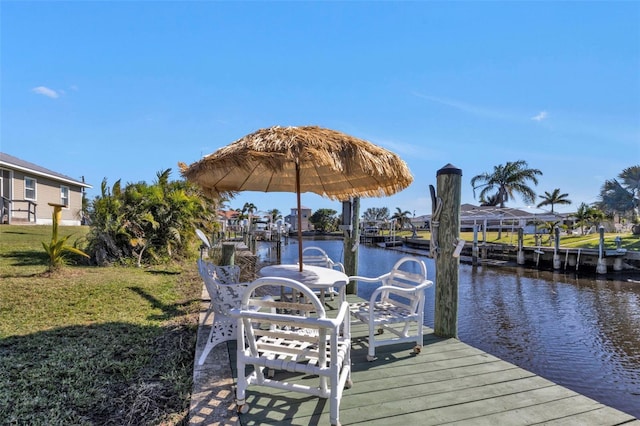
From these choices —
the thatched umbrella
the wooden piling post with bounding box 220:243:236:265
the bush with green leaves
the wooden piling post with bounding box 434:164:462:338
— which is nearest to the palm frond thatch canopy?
the thatched umbrella

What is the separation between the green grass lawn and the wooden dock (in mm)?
449

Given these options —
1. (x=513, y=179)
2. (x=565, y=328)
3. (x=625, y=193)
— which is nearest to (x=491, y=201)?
(x=513, y=179)

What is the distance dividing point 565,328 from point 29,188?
23.2m

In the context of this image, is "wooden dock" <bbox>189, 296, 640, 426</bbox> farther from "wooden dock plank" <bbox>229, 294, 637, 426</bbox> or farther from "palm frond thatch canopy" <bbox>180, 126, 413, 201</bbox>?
"palm frond thatch canopy" <bbox>180, 126, 413, 201</bbox>

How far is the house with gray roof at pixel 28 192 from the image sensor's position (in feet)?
50.8

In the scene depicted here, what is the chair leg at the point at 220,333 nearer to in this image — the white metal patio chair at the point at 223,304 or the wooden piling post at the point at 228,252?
the white metal patio chair at the point at 223,304

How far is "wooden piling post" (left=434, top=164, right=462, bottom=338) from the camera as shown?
12.8ft

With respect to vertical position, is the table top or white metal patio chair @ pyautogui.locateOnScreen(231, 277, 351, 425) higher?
the table top

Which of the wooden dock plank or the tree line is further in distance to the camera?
the tree line

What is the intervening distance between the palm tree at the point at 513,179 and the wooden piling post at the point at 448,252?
4215 centimetres

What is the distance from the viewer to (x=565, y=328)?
9336 mm

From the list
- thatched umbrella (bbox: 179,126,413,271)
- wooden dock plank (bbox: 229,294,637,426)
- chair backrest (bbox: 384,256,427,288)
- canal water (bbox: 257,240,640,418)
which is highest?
thatched umbrella (bbox: 179,126,413,271)

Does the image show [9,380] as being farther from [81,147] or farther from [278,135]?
[81,147]

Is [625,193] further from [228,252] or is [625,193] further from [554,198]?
[228,252]
